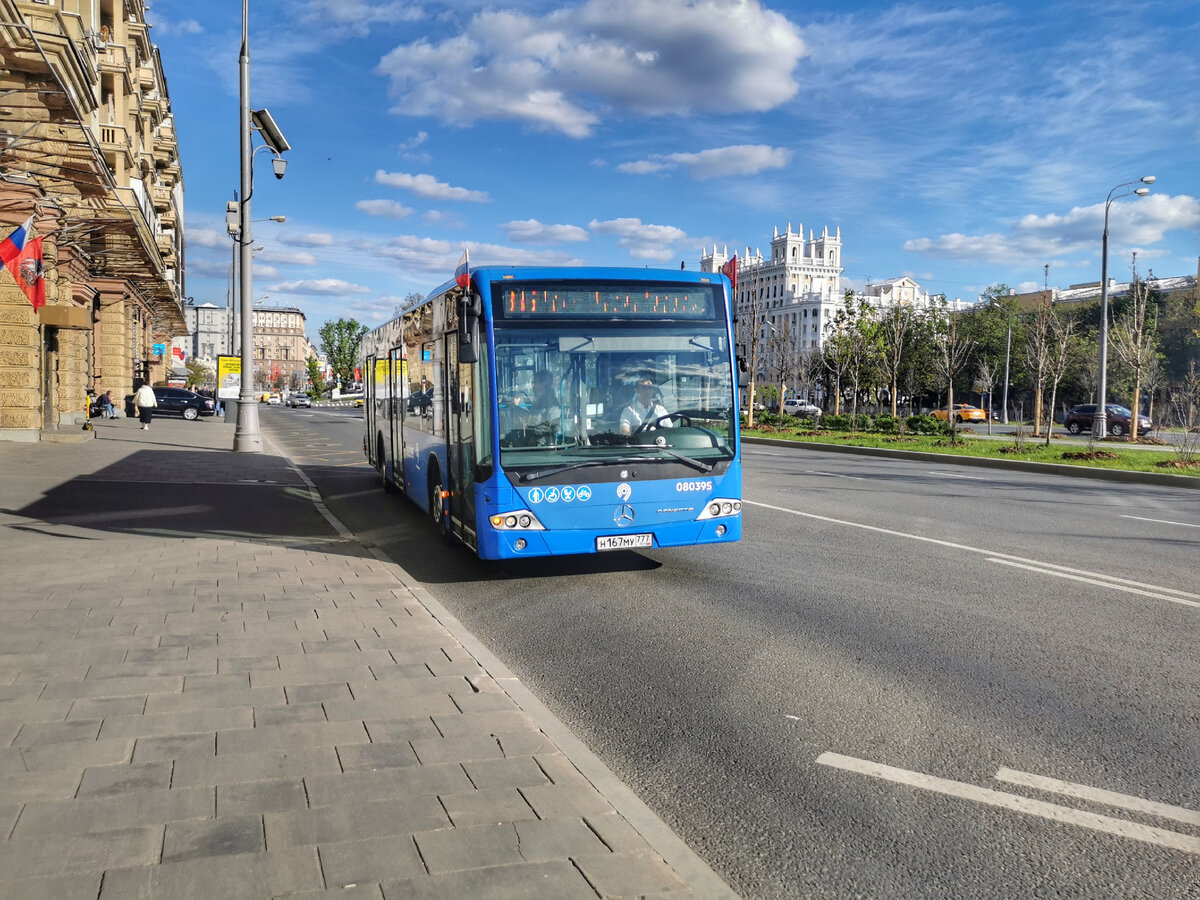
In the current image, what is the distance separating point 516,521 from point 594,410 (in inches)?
44.8

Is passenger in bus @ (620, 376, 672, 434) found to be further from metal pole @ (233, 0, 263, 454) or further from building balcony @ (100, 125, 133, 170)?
building balcony @ (100, 125, 133, 170)

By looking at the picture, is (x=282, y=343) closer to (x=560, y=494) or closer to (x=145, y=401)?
(x=145, y=401)

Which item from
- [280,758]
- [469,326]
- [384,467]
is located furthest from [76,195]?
[280,758]

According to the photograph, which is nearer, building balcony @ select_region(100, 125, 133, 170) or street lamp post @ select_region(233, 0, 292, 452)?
street lamp post @ select_region(233, 0, 292, 452)

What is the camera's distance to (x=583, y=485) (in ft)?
26.6

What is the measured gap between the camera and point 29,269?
19.4 m

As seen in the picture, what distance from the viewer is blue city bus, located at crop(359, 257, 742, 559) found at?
26.5ft

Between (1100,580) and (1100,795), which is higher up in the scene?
(1100,580)

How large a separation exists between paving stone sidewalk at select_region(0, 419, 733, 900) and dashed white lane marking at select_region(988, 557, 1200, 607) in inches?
217

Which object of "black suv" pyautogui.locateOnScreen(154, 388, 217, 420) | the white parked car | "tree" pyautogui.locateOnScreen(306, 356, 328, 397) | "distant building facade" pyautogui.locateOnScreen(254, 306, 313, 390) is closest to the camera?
"black suv" pyautogui.locateOnScreen(154, 388, 217, 420)

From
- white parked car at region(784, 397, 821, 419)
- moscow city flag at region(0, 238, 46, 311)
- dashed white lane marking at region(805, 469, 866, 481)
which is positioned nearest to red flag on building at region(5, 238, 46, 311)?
moscow city flag at region(0, 238, 46, 311)

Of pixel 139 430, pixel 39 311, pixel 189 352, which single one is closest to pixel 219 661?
pixel 39 311

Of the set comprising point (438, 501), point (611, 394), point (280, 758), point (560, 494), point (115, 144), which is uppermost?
point (115, 144)

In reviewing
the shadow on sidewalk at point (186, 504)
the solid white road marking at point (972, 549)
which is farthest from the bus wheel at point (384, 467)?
the solid white road marking at point (972, 549)
